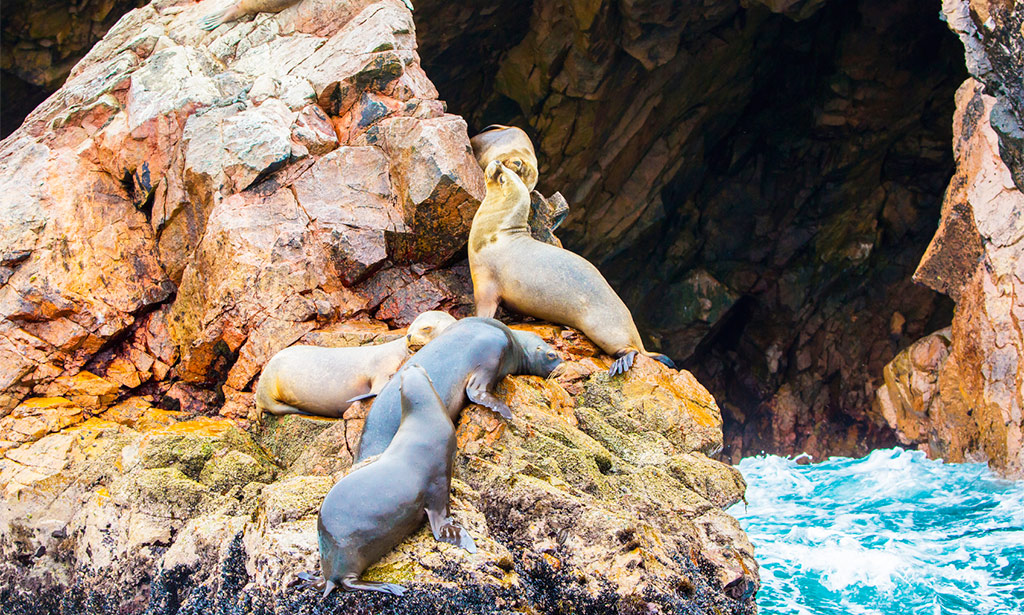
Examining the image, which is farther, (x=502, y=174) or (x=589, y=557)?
(x=502, y=174)

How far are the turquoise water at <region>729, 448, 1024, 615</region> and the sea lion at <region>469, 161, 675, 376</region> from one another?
2.16 metres

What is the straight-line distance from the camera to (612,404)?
484cm

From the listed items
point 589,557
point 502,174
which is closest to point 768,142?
point 502,174

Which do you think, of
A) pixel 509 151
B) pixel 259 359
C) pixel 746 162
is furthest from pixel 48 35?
pixel 746 162

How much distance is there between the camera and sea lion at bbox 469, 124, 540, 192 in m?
6.89

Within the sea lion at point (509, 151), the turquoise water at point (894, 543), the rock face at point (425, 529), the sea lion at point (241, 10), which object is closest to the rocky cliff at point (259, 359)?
the rock face at point (425, 529)

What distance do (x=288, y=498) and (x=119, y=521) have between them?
3.17 ft

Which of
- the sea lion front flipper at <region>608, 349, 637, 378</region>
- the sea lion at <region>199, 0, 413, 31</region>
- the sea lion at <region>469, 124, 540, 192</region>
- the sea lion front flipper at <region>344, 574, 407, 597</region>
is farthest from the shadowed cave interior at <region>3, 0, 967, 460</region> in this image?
the sea lion front flipper at <region>344, 574, 407, 597</region>

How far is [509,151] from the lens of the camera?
275 inches

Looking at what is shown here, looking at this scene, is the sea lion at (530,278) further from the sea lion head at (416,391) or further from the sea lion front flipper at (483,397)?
the sea lion head at (416,391)

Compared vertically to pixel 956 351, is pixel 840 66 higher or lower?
higher

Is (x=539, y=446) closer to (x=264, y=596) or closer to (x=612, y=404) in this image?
(x=612, y=404)

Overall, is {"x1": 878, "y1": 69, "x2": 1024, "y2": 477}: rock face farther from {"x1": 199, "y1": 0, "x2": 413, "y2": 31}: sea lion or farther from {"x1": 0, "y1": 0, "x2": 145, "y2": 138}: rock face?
{"x1": 0, "y1": 0, "x2": 145, "y2": 138}: rock face

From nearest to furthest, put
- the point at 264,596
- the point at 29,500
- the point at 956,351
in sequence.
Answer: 1. the point at 264,596
2. the point at 29,500
3. the point at 956,351
